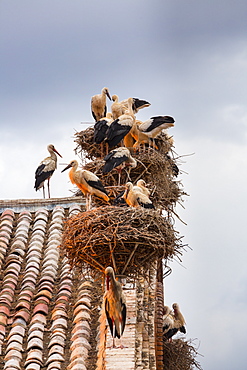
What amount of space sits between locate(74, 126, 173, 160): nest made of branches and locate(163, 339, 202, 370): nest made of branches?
2.64m

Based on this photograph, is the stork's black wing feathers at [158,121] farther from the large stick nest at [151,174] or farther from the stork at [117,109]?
the stork at [117,109]

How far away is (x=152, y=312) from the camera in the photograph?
9.93m

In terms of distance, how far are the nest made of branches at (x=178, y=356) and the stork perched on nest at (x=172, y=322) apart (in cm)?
41

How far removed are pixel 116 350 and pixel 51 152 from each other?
5.03m

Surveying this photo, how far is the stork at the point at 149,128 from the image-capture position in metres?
11.8

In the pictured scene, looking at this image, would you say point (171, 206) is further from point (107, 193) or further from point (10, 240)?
point (10, 240)

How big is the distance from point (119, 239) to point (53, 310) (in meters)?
1.15

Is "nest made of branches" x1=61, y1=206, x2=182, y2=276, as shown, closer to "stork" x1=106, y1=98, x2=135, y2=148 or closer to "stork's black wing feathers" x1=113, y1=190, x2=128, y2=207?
"stork's black wing feathers" x1=113, y1=190, x2=128, y2=207

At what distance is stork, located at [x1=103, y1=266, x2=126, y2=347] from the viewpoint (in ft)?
27.0

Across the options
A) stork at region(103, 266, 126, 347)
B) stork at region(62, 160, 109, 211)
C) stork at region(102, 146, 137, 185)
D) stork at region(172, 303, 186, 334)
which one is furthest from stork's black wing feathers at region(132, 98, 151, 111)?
stork at region(103, 266, 126, 347)

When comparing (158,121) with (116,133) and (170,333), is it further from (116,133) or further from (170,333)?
(170,333)

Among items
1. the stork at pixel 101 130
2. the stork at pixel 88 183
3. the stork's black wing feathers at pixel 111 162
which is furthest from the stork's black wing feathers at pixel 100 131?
the stork at pixel 88 183

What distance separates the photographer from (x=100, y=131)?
38.2 feet

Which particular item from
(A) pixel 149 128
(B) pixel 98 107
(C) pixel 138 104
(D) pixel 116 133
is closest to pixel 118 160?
(D) pixel 116 133
